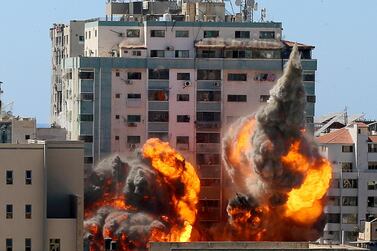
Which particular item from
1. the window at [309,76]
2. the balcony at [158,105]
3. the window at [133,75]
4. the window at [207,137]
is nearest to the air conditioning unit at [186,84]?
the balcony at [158,105]

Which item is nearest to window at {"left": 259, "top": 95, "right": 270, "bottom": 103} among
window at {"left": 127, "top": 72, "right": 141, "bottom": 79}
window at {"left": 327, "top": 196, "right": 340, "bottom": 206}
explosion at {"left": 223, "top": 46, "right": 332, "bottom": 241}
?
explosion at {"left": 223, "top": 46, "right": 332, "bottom": 241}

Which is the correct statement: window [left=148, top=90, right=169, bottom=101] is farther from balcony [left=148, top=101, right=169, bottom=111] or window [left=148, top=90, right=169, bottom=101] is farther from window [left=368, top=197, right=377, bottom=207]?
window [left=368, top=197, right=377, bottom=207]

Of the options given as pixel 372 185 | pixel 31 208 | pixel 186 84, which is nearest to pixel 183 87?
pixel 186 84

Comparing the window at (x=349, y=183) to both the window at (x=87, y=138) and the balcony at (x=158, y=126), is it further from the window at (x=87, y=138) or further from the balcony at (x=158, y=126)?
the window at (x=87, y=138)

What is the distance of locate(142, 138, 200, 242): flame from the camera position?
466 feet

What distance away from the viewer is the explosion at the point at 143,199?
136m

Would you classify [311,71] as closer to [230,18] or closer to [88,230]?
[230,18]

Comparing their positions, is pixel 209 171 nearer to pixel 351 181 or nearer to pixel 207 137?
pixel 207 137

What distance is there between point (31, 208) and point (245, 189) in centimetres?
3665

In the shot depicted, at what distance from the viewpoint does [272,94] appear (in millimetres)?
140125

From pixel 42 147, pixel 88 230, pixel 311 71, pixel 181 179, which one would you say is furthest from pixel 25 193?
pixel 311 71

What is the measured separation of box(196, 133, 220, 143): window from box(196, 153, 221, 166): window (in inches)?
41.0

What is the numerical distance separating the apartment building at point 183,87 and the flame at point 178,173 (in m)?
3.66

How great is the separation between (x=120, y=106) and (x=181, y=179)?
9432mm
